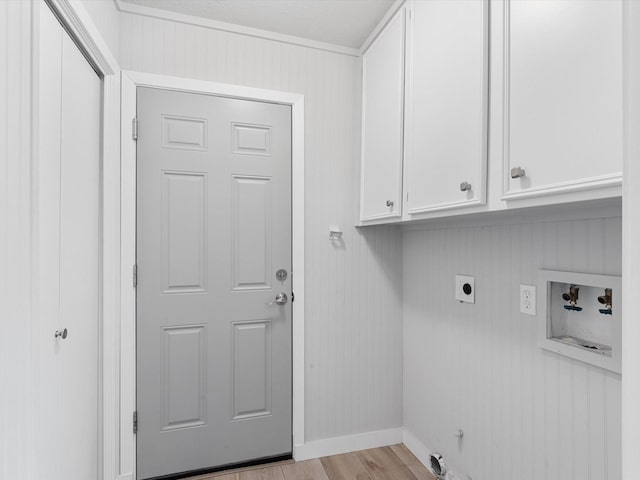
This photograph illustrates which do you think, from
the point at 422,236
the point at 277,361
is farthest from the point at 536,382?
the point at 277,361

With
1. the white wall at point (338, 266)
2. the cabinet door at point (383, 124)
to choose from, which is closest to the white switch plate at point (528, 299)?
the cabinet door at point (383, 124)

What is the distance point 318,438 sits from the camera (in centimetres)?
201

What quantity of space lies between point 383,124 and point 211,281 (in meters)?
1.25

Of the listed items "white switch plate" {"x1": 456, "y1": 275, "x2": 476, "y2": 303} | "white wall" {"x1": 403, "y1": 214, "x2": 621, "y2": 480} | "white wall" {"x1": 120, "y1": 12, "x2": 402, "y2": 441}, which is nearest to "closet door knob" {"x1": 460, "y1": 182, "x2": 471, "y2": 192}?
"white wall" {"x1": 403, "y1": 214, "x2": 621, "y2": 480}

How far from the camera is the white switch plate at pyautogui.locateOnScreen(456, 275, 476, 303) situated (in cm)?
159

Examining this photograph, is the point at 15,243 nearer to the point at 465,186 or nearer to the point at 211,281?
the point at 211,281

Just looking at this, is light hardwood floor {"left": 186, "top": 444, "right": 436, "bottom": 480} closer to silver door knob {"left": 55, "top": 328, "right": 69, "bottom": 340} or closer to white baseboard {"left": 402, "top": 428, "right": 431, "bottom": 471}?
white baseboard {"left": 402, "top": 428, "right": 431, "bottom": 471}

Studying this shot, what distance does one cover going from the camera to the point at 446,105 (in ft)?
4.25

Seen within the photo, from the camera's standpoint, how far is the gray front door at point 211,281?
176 cm

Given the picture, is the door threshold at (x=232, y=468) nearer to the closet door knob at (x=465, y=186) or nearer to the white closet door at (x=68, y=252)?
the white closet door at (x=68, y=252)

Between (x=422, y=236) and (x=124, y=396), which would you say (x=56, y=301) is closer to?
(x=124, y=396)

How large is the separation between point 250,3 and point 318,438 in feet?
7.91

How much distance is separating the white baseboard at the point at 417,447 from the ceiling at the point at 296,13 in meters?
2.40

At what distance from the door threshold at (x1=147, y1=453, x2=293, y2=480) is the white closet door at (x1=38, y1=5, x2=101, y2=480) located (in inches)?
16.0
